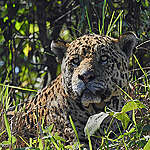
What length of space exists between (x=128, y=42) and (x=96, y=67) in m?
0.48

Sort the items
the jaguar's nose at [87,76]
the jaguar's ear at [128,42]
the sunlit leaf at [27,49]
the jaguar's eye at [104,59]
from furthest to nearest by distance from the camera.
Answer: the sunlit leaf at [27,49] < the jaguar's ear at [128,42] < the jaguar's eye at [104,59] < the jaguar's nose at [87,76]

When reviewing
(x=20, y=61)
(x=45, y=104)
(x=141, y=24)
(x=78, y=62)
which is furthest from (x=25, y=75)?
(x=78, y=62)

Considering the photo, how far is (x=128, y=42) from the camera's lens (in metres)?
4.03

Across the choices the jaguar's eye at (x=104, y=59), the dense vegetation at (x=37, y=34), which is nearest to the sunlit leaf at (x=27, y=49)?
the dense vegetation at (x=37, y=34)

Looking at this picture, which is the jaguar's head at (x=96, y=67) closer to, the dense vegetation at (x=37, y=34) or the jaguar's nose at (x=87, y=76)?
the jaguar's nose at (x=87, y=76)

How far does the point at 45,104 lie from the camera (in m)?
4.25

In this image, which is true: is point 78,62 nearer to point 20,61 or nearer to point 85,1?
point 85,1

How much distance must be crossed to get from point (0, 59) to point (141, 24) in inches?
A: 114

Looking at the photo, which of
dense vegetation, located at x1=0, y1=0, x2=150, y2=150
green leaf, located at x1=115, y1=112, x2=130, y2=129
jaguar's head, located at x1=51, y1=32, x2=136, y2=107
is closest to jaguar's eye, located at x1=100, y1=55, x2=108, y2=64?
jaguar's head, located at x1=51, y1=32, x2=136, y2=107

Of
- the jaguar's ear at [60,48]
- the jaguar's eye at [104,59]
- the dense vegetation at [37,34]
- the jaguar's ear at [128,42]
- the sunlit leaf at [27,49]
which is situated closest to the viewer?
the jaguar's eye at [104,59]

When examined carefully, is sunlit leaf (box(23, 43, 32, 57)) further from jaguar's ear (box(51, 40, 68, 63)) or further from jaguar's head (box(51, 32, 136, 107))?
jaguar's head (box(51, 32, 136, 107))

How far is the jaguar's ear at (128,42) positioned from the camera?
3990mm

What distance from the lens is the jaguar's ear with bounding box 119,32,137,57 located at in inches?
157

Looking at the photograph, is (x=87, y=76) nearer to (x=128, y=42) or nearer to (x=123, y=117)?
(x=128, y=42)
